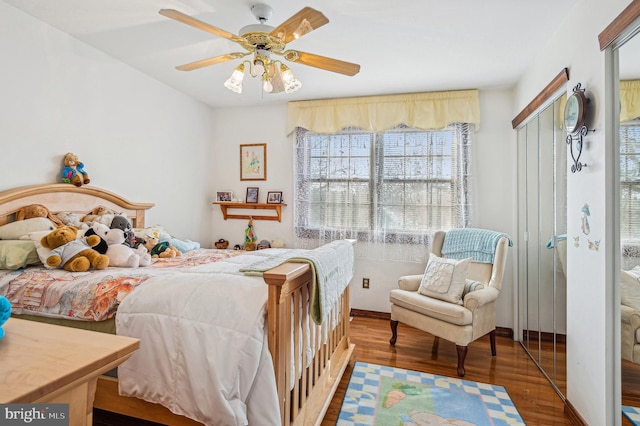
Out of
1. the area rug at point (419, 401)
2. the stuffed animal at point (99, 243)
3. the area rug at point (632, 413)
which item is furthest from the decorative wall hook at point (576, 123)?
the stuffed animal at point (99, 243)

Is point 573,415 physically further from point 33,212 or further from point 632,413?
point 33,212

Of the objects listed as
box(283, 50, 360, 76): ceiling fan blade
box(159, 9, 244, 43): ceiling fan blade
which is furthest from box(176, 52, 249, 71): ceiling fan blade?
box(283, 50, 360, 76): ceiling fan blade

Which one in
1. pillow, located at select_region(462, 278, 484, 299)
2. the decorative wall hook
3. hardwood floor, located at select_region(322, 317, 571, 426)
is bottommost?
hardwood floor, located at select_region(322, 317, 571, 426)

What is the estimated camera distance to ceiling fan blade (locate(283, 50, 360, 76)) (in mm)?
2044

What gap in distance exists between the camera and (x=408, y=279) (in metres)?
3.12

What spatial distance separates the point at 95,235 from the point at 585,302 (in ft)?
9.84

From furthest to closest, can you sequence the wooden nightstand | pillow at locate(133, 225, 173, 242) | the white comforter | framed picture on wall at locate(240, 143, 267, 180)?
framed picture on wall at locate(240, 143, 267, 180), pillow at locate(133, 225, 173, 242), the white comforter, the wooden nightstand

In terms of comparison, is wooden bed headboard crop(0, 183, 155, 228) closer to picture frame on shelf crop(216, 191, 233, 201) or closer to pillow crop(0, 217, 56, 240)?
pillow crop(0, 217, 56, 240)

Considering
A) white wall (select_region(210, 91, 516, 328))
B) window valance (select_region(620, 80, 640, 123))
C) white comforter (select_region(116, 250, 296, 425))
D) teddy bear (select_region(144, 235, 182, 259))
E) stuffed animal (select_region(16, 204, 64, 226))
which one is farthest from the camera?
white wall (select_region(210, 91, 516, 328))

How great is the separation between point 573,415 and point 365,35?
2.74m

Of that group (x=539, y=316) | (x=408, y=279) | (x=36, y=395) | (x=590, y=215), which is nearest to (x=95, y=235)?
(x=36, y=395)

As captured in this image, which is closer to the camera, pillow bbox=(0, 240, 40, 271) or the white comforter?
the white comforter

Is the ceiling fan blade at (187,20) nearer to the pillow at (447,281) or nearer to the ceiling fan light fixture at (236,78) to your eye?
the ceiling fan light fixture at (236,78)

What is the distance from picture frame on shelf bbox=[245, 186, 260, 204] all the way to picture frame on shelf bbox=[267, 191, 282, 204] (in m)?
0.17
